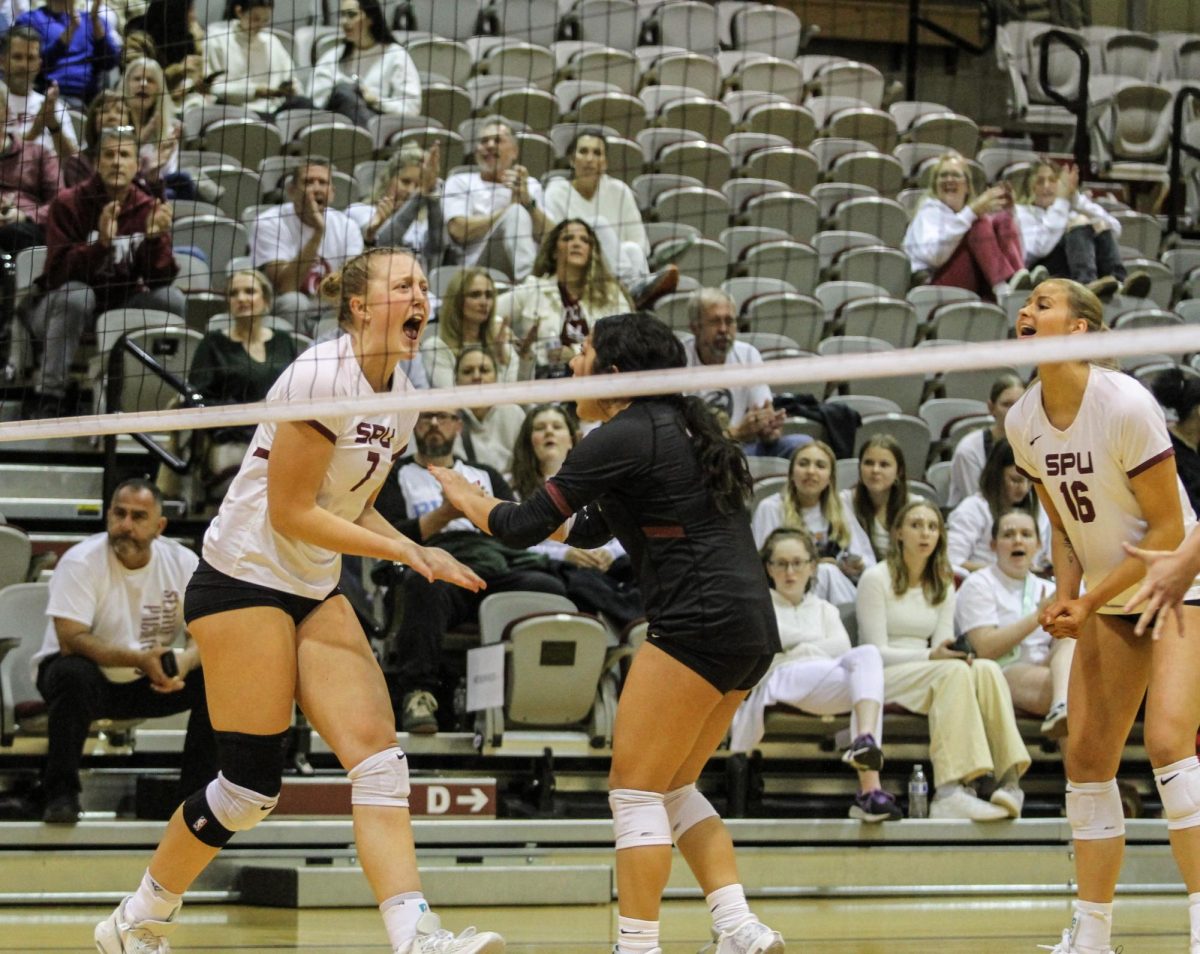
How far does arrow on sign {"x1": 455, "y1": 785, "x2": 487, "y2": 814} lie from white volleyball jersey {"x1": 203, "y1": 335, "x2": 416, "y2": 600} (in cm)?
249

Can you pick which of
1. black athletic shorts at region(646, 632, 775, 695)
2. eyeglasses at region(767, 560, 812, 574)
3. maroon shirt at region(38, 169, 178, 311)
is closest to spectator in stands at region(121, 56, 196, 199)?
maroon shirt at region(38, 169, 178, 311)

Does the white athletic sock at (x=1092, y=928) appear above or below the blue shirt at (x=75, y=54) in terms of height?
below

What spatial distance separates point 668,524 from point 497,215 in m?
5.12

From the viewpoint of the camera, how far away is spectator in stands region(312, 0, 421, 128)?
35.0 feet

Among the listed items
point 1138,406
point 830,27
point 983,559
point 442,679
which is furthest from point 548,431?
point 830,27

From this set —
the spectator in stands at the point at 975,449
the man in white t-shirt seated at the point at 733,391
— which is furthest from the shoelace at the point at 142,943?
the spectator in stands at the point at 975,449

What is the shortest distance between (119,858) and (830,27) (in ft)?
35.5

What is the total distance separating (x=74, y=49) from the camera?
10.3m

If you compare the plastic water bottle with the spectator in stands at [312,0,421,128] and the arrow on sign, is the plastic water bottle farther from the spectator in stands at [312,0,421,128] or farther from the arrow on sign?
the spectator in stands at [312,0,421,128]

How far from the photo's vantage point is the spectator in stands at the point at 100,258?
770 centimetres

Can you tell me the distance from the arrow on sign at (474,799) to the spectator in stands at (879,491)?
2.30m

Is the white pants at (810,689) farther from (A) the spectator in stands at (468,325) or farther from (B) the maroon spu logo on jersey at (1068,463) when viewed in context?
(B) the maroon spu logo on jersey at (1068,463)

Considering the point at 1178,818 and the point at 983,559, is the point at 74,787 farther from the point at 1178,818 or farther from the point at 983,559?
the point at 983,559

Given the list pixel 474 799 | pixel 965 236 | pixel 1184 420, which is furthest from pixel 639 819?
pixel 965 236
